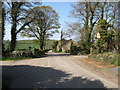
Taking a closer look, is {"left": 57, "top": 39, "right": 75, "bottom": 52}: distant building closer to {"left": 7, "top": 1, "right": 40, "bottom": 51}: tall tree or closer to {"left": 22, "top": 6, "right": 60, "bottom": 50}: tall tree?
{"left": 22, "top": 6, "right": 60, "bottom": 50}: tall tree

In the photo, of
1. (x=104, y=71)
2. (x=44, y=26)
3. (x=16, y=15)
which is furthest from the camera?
(x=44, y=26)

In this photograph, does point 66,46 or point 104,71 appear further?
point 66,46

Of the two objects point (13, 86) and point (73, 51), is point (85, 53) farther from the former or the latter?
point (13, 86)

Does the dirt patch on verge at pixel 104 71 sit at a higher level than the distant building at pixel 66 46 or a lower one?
lower

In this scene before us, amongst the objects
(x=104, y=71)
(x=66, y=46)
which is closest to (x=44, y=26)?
(x=66, y=46)

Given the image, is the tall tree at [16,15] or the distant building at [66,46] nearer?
the tall tree at [16,15]

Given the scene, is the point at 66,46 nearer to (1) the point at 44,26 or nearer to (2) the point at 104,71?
(1) the point at 44,26

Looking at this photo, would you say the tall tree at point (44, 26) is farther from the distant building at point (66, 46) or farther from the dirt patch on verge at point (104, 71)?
the dirt patch on verge at point (104, 71)

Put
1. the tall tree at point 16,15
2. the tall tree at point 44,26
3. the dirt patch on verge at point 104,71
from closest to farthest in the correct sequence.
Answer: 1. the dirt patch on verge at point 104,71
2. the tall tree at point 16,15
3. the tall tree at point 44,26

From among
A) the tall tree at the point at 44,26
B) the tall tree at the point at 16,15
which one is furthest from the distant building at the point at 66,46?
the tall tree at the point at 16,15

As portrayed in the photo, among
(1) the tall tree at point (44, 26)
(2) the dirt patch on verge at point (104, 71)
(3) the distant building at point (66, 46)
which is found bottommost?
(2) the dirt patch on verge at point (104, 71)

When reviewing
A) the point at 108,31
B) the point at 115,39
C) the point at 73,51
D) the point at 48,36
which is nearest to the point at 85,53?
the point at 73,51

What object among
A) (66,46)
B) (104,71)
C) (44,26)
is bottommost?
(104,71)

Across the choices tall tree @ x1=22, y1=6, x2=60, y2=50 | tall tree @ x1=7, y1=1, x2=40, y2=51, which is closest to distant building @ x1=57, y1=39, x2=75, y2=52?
tall tree @ x1=22, y1=6, x2=60, y2=50
